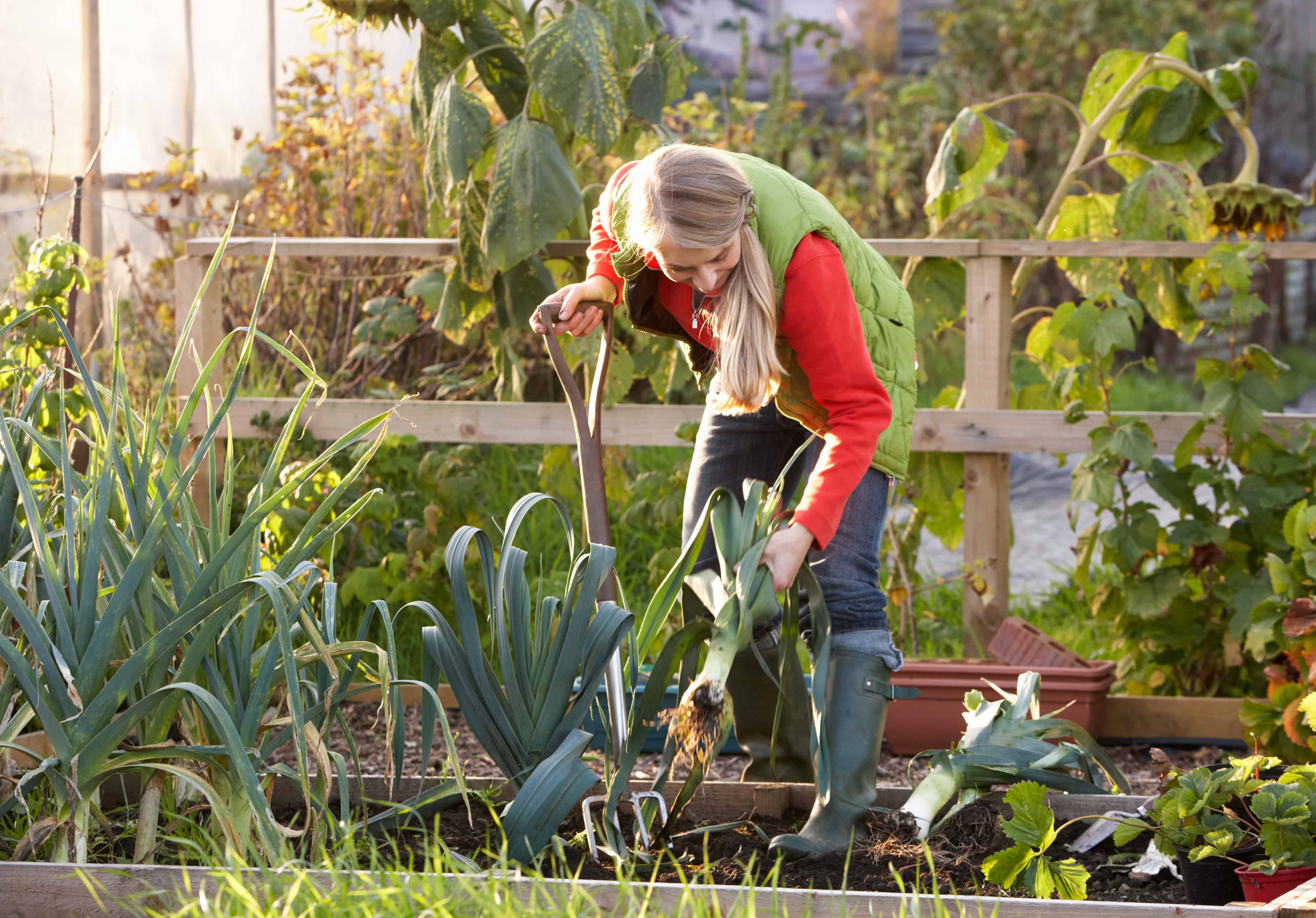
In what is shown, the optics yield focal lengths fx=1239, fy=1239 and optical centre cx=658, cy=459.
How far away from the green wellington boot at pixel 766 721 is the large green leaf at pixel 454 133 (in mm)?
1380


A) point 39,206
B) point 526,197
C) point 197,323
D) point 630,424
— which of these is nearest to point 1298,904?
point 630,424

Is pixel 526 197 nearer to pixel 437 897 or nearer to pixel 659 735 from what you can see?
pixel 659 735

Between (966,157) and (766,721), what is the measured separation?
5.47 ft

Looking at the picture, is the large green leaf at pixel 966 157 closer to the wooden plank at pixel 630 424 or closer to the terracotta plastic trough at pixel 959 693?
the wooden plank at pixel 630 424

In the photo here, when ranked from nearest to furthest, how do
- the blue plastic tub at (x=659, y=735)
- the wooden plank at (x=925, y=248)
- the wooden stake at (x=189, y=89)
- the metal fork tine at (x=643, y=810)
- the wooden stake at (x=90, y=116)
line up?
the metal fork tine at (x=643, y=810) < the blue plastic tub at (x=659, y=735) < the wooden plank at (x=925, y=248) < the wooden stake at (x=90, y=116) < the wooden stake at (x=189, y=89)

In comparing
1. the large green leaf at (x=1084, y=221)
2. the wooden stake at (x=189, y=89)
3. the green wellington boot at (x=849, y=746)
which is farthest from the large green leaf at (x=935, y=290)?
the wooden stake at (x=189, y=89)

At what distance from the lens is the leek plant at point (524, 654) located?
1.71 meters

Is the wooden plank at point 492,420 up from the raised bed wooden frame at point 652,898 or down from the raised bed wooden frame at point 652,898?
up

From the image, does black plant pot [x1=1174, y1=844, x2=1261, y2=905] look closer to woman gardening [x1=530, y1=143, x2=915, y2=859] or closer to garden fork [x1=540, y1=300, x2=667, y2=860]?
woman gardening [x1=530, y1=143, x2=915, y2=859]

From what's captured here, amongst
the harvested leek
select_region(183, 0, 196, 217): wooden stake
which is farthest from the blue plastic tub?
select_region(183, 0, 196, 217): wooden stake

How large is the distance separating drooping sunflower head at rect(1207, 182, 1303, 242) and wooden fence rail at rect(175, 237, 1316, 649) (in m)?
0.17

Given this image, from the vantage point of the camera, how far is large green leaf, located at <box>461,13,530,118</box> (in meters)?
3.05

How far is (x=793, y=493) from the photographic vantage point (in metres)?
2.07

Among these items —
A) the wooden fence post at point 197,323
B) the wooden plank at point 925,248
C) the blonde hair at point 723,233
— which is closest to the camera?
the blonde hair at point 723,233
